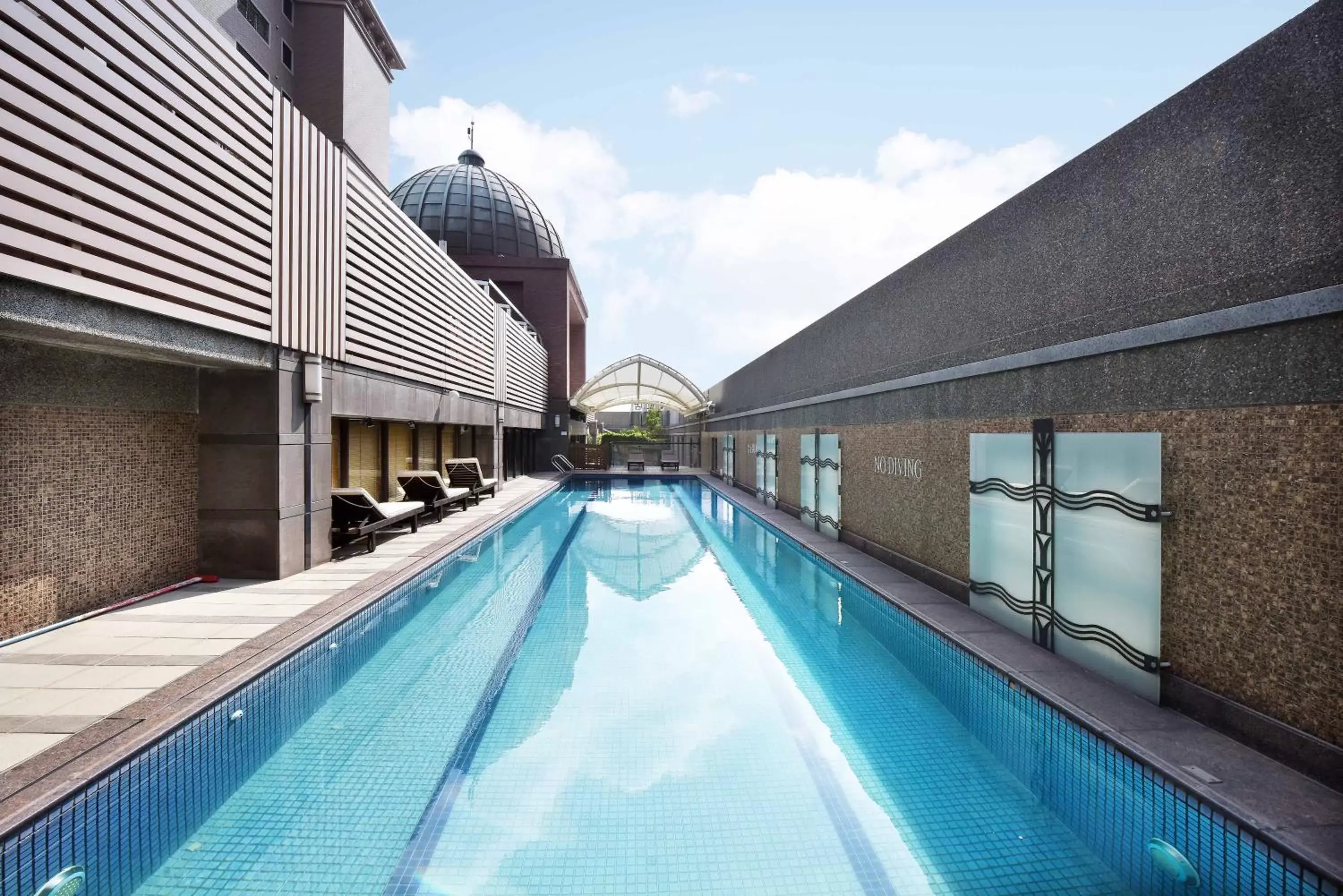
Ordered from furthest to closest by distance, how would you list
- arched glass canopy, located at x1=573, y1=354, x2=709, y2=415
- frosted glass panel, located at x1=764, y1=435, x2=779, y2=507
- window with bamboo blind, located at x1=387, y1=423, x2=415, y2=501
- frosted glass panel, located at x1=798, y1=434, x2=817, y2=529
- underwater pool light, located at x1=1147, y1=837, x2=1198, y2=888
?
arched glass canopy, located at x1=573, y1=354, x2=709, y2=415
frosted glass panel, located at x1=764, y1=435, x2=779, y2=507
window with bamboo blind, located at x1=387, y1=423, x2=415, y2=501
frosted glass panel, located at x1=798, y1=434, x2=817, y2=529
underwater pool light, located at x1=1147, y1=837, x2=1198, y2=888

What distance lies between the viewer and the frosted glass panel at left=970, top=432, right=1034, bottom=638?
5.20 m

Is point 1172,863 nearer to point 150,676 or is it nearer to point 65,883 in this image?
point 65,883

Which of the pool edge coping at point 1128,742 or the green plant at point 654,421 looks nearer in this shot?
the pool edge coping at point 1128,742

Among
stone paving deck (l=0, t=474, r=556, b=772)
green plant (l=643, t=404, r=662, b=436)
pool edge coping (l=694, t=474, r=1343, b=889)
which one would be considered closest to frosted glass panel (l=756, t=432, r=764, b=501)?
pool edge coping (l=694, t=474, r=1343, b=889)

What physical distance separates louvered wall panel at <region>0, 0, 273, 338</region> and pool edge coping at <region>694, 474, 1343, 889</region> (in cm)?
726

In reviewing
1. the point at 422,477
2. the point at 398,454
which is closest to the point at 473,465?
the point at 398,454

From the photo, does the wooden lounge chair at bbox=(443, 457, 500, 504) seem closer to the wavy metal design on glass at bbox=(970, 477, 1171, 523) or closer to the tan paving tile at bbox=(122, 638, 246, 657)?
the tan paving tile at bbox=(122, 638, 246, 657)

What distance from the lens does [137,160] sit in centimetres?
492

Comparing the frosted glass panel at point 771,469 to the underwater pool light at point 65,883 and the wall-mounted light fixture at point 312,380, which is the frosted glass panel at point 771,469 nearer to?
the wall-mounted light fixture at point 312,380

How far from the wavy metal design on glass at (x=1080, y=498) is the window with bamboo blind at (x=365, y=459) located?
9.61 m

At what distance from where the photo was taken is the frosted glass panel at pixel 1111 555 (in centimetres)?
389

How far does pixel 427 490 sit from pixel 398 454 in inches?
67.6

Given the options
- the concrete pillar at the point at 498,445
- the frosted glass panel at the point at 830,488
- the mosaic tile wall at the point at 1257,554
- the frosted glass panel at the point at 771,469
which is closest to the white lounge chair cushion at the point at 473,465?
the concrete pillar at the point at 498,445

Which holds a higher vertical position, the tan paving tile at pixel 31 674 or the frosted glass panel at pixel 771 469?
the frosted glass panel at pixel 771 469
